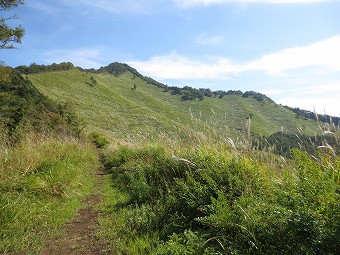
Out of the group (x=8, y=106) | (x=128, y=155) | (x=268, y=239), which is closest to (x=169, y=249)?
(x=268, y=239)

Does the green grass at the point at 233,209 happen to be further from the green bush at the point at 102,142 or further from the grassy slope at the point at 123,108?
the green bush at the point at 102,142

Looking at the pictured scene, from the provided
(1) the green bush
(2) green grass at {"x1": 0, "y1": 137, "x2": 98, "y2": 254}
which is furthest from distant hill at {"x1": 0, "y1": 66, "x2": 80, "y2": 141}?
(1) the green bush

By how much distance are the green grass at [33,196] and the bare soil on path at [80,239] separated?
18 centimetres

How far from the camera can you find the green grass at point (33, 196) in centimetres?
447

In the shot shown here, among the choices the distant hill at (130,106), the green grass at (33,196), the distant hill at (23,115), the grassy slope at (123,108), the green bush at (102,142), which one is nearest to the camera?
the green grass at (33,196)

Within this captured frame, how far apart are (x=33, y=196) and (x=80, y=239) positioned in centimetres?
183

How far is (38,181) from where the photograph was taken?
640 cm

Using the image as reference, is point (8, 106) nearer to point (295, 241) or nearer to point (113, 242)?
point (113, 242)

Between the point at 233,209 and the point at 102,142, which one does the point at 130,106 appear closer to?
the point at 102,142

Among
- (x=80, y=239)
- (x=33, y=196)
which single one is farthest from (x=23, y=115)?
(x=80, y=239)

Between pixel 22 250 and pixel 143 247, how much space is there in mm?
1855

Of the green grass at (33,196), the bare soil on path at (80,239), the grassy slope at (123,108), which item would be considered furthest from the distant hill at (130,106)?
the green grass at (33,196)

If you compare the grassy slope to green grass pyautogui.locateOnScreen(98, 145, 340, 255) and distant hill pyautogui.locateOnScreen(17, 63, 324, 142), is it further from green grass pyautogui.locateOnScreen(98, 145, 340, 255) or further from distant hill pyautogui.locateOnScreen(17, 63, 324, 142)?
green grass pyautogui.locateOnScreen(98, 145, 340, 255)

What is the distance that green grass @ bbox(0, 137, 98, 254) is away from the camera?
4.47 m
